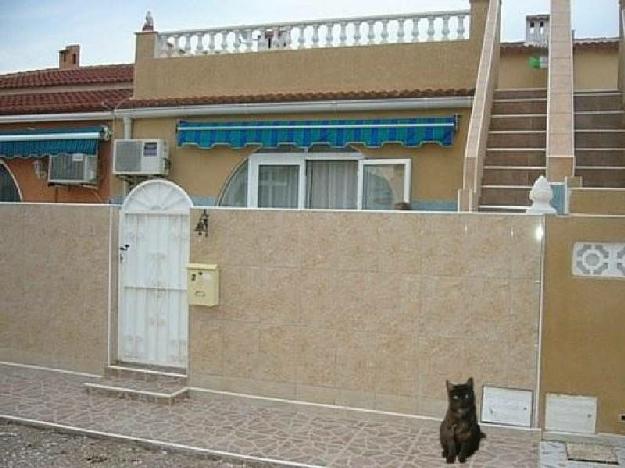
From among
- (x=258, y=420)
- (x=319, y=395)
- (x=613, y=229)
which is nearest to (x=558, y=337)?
(x=613, y=229)

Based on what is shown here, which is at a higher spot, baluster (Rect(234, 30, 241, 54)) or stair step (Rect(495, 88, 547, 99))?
baluster (Rect(234, 30, 241, 54))

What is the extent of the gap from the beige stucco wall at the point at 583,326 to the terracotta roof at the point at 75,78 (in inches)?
605

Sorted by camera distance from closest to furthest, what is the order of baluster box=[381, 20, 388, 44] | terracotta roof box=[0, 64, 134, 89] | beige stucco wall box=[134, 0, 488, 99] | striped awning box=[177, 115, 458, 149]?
1. striped awning box=[177, 115, 458, 149]
2. beige stucco wall box=[134, 0, 488, 99]
3. baluster box=[381, 20, 388, 44]
4. terracotta roof box=[0, 64, 134, 89]

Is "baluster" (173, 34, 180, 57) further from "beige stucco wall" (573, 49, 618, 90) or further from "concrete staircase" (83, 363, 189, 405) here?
"beige stucco wall" (573, 49, 618, 90)

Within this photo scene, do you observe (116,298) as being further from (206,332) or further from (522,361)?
(522,361)

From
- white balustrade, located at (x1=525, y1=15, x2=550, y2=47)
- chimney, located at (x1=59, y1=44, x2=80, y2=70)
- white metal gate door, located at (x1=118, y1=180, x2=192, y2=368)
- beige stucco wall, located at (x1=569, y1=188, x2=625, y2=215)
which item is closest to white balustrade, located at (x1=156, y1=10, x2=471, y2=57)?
white metal gate door, located at (x1=118, y1=180, x2=192, y2=368)

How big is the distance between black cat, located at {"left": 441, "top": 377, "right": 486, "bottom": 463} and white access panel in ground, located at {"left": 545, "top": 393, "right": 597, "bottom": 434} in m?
1.08

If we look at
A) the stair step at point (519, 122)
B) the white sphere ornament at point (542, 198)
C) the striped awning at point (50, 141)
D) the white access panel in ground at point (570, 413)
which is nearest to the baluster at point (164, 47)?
the striped awning at point (50, 141)

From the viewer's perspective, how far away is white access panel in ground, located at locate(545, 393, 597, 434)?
279 inches

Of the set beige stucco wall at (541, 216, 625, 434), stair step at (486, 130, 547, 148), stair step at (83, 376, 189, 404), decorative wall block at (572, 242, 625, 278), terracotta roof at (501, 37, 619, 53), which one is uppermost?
terracotta roof at (501, 37, 619, 53)

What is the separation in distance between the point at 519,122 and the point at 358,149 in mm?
2812

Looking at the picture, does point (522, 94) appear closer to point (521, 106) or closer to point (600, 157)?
point (521, 106)

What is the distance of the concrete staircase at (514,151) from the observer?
9.72 meters

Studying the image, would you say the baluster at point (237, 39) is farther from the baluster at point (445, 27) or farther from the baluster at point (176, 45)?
the baluster at point (445, 27)
